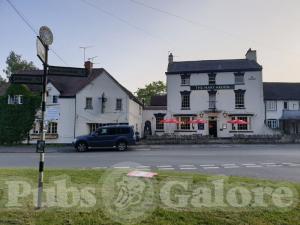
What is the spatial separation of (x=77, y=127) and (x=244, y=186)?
25986mm

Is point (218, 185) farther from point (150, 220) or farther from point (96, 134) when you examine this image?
point (96, 134)

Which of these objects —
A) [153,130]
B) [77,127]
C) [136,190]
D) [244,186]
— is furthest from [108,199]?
[153,130]

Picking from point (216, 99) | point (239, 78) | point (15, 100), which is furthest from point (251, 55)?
point (15, 100)

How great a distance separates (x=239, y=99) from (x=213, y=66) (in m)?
6.23

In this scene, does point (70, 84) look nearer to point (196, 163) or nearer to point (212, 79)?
point (212, 79)

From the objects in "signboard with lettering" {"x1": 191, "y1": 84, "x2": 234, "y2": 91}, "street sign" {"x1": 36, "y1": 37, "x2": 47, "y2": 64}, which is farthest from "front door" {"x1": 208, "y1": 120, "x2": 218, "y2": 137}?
"street sign" {"x1": 36, "y1": 37, "x2": 47, "y2": 64}

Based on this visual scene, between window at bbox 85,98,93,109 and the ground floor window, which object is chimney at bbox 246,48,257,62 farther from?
window at bbox 85,98,93,109

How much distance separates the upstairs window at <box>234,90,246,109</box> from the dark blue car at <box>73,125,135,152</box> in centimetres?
1874

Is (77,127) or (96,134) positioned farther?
(77,127)

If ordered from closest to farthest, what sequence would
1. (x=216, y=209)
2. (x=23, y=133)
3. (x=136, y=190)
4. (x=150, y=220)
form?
(x=150, y=220) < (x=216, y=209) < (x=136, y=190) < (x=23, y=133)

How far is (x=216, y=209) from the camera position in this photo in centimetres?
500

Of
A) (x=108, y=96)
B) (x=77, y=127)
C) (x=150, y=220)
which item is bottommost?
(x=150, y=220)

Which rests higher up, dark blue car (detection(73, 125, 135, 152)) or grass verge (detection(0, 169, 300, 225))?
dark blue car (detection(73, 125, 135, 152))

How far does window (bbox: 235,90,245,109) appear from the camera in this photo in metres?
35.9
